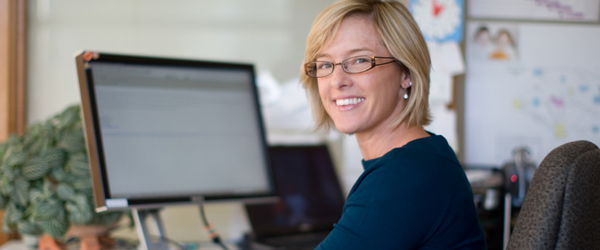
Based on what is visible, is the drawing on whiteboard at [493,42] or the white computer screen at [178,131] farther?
the drawing on whiteboard at [493,42]

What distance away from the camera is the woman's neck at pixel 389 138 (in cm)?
90

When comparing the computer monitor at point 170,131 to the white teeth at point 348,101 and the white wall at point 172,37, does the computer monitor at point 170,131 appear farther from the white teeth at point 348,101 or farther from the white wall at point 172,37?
the white teeth at point 348,101

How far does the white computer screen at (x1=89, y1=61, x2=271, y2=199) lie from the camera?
1.10m

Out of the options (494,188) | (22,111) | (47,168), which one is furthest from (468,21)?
(22,111)

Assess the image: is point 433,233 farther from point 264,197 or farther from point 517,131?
point 517,131

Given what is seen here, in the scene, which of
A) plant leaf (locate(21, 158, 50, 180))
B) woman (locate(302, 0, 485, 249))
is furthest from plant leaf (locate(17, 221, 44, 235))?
woman (locate(302, 0, 485, 249))

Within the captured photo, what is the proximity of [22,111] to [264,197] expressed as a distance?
0.83 metres

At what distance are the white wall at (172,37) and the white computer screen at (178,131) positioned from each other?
0.96 ft

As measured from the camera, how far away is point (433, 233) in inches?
28.0

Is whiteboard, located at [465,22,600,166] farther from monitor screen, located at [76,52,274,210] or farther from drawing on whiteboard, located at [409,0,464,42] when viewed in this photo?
monitor screen, located at [76,52,274,210]

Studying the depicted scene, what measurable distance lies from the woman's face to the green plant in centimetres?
70

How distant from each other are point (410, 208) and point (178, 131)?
2.37 ft

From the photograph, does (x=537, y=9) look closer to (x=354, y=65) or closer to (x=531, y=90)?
(x=531, y=90)

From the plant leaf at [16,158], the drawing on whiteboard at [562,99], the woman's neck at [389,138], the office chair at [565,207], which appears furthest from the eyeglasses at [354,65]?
the drawing on whiteboard at [562,99]
